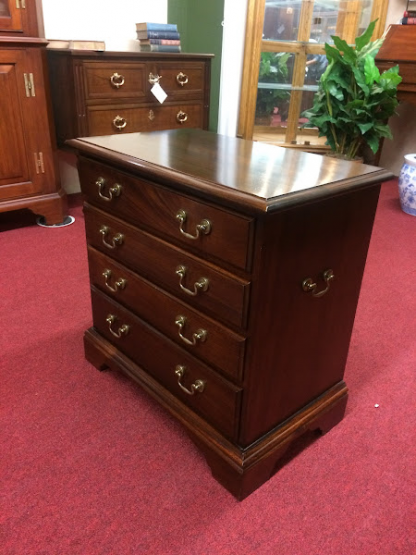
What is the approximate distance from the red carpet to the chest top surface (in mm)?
666

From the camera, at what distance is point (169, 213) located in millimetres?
996

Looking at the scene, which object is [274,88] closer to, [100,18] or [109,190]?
[100,18]

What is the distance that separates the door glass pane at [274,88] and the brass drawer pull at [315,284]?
265 cm

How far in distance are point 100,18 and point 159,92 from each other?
0.59 m

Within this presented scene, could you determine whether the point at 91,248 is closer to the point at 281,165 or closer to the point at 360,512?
the point at 281,165

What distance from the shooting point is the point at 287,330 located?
3.26 ft

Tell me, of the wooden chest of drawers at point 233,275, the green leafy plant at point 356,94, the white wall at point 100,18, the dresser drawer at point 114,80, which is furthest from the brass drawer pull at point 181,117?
the wooden chest of drawers at point 233,275

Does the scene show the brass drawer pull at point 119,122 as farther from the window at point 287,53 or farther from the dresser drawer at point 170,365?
the dresser drawer at point 170,365

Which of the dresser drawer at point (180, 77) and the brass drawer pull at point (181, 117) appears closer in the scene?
the dresser drawer at point (180, 77)

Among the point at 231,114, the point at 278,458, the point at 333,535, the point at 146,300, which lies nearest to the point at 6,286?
the point at 146,300

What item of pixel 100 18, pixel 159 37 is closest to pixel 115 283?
pixel 159 37

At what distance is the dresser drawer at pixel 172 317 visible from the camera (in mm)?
973

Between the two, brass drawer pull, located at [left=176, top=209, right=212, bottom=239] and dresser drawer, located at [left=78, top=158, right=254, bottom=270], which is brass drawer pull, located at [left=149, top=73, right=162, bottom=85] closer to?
dresser drawer, located at [left=78, top=158, right=254, bottom=270]

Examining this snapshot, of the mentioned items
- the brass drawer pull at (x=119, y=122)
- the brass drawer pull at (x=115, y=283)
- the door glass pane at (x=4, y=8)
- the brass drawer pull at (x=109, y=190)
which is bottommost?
the brass drawer pull at (x=115, y=283)
